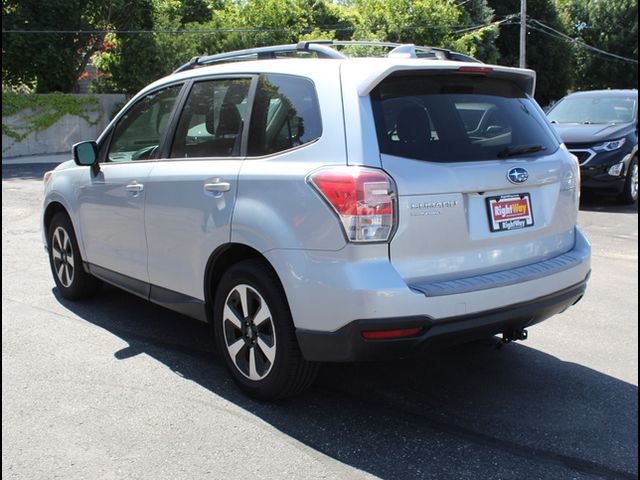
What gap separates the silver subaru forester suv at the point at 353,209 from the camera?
3266 millimetres

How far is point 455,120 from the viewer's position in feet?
12.0

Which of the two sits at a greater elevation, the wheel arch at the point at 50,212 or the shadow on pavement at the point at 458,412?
the wheel arch at the point at 50,212

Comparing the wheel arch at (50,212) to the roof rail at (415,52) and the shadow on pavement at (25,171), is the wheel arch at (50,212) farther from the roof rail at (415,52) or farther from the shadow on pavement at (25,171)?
the shadow on pavement at (25,171)

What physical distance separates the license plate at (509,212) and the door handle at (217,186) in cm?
141

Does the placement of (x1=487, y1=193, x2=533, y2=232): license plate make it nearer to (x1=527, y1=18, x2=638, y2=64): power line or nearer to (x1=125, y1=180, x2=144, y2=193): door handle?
(x1=125, y1=180, x2=144, y2=193): door handle

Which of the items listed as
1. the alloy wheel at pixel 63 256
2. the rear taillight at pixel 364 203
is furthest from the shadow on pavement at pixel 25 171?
the rear taillight at pixel 364 203

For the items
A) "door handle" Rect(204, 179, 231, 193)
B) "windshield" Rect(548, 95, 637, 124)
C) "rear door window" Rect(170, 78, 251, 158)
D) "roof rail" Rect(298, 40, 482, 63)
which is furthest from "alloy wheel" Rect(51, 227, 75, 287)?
"windshield" Rect(548, 95, 637, 124)

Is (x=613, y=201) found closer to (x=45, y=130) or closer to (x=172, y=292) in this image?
(x=172, y=292)

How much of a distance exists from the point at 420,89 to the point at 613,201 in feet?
30.1

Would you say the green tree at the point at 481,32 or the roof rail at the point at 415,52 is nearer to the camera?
the roof rail at the point at 415,52

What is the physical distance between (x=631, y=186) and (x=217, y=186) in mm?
9210

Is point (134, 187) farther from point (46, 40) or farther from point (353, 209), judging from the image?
point (46, 40)

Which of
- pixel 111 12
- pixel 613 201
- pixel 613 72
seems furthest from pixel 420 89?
pixel 613 72

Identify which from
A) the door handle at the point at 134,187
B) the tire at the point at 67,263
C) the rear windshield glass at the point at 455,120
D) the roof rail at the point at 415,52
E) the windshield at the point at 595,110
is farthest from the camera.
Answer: the windshield at the point at 595,110
